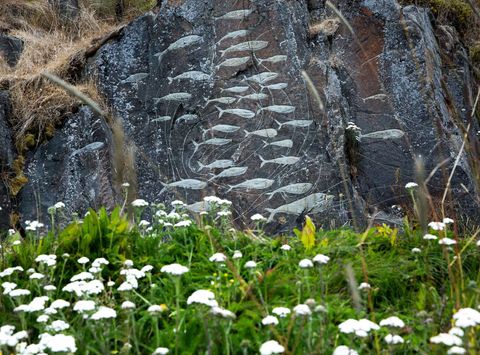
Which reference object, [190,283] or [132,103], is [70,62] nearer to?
[132,103]

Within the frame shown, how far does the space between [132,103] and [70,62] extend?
3.11ft

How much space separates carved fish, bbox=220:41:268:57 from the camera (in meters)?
6.24

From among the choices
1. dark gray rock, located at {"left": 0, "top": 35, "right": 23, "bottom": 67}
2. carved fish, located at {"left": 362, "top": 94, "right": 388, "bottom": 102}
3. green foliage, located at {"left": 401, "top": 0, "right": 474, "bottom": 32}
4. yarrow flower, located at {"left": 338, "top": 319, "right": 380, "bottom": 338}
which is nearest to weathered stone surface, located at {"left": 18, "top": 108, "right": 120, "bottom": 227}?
dark gray rock, located at {"left": 0, "top": 35, "right": 23, "bottom": 67}

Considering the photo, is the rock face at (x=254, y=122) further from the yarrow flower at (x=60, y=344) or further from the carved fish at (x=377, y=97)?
the yarrow flower at (x=60, y=344)

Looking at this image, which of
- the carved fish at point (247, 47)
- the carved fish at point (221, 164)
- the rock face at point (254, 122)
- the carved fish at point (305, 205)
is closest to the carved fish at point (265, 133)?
the rock face at point (254, 122)

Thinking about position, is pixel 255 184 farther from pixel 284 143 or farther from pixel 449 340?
pixel 449 340

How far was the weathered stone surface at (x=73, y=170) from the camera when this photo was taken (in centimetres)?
609

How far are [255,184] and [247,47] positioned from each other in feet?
3.95

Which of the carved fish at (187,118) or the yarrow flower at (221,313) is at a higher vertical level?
the yarrow flower at (221,313)

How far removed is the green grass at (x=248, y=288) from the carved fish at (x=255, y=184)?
2.18m

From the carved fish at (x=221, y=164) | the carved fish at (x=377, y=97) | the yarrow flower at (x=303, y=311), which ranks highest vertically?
the yarrow flower at (x=303, y=311)

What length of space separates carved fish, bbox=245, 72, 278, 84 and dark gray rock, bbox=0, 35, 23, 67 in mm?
3114

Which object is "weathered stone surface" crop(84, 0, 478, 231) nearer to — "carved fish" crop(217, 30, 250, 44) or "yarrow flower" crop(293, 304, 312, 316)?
"carved fish" crop(217, 30, 250, 44)

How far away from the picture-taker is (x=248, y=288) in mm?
2535
